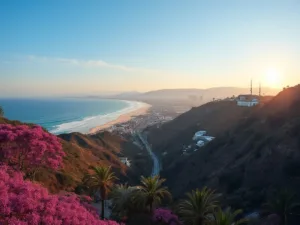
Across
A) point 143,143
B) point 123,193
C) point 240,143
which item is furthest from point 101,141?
point 123,193

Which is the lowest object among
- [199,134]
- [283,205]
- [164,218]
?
[199,134]

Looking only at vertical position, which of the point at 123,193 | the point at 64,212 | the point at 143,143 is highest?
the point at 64,212

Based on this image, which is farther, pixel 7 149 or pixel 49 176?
pixel 49 176

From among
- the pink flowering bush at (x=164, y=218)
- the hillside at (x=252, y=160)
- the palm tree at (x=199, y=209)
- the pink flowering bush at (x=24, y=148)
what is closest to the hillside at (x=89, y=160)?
the hillside at (x=252, y=160)

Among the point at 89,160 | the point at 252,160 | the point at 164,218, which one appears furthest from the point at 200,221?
the point at 89,160

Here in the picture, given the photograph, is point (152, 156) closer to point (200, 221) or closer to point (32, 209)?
point (200, 221)

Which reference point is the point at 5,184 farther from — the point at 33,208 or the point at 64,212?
the point at 64,212

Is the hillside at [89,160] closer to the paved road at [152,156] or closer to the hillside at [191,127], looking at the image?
the paved road at [152,156]
